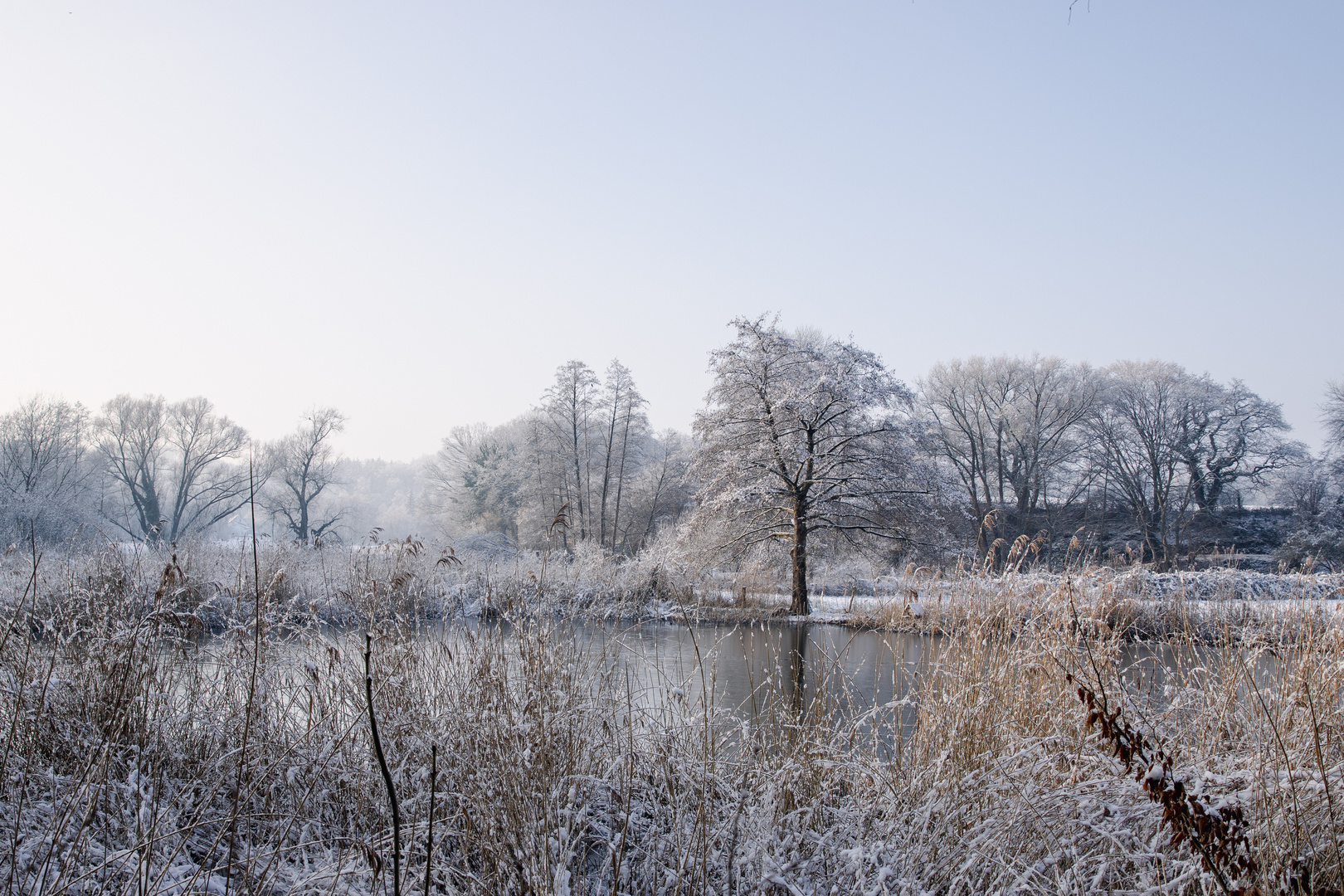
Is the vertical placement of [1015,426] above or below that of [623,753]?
above

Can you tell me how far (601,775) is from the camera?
3027 mm

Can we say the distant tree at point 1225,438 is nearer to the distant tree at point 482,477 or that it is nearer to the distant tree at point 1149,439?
the distant tree at point 1149,439

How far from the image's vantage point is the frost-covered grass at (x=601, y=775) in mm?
2045

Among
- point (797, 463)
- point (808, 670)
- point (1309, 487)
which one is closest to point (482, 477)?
point (797, 463)

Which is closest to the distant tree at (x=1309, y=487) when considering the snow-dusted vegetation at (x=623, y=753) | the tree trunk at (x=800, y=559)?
the tree trunk at (x=800, y=559)

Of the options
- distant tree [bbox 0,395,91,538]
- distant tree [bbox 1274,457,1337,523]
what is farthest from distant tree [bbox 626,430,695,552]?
distant tree [bbox 1274,457,1337,523]

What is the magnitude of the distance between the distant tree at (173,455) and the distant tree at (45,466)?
5.01 feet

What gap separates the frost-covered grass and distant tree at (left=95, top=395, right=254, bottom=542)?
→ 31271mm

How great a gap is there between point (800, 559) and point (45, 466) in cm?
2732

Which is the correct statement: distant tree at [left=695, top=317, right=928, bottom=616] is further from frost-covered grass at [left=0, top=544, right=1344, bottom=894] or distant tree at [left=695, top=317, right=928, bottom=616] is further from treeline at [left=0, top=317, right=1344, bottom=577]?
frost-covered grass at [left=0, top=544, right=1344, bottom=894]

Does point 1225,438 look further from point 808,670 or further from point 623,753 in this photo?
point 623,753

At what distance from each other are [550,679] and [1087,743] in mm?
2271

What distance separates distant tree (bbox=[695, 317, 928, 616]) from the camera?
47.9ft

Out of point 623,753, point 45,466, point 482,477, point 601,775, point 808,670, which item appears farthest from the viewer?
point 482,477
